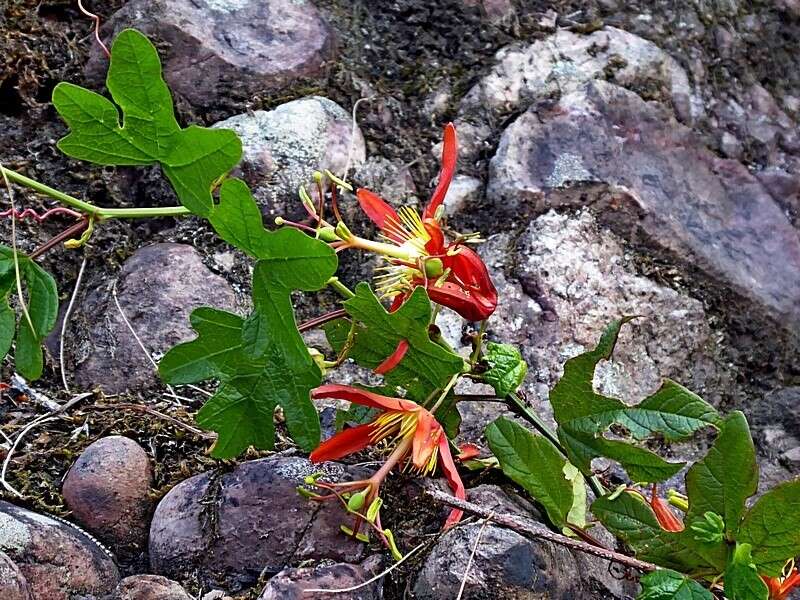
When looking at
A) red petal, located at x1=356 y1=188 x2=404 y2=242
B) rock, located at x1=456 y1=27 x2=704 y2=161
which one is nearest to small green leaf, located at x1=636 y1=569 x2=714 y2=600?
red petal, located at x1=356 y1=188 x2=404 y2=242

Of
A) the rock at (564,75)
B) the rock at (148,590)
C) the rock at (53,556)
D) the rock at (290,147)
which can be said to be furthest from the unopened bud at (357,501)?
the rock at (564,75)

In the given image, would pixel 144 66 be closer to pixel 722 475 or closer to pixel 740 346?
pixel 722 475

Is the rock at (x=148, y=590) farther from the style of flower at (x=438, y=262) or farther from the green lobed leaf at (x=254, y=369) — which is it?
the style of flower at (x=438, y=262)

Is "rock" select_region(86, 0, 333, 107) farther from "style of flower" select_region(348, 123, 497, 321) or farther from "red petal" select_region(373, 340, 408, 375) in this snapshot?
"red petal" select_region(373, 340, 408, 375)

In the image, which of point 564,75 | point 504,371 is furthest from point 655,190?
point 504,371

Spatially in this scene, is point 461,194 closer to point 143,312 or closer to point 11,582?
point 143,312
